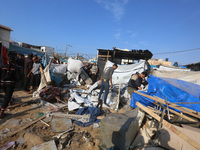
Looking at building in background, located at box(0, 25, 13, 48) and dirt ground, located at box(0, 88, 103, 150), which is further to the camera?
building in background, located at box(0, 25, 13, 48)

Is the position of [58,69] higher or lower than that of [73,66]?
lower

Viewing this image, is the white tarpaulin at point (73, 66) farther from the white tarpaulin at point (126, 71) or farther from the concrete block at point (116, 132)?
the concrete block at point (116, 132)

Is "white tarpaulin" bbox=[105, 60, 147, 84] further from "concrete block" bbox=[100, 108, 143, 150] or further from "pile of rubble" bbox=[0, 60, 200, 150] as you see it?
"concrete block" bbox=[100, 108, 143, 150]

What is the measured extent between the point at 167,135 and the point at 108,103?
2668 millimetres

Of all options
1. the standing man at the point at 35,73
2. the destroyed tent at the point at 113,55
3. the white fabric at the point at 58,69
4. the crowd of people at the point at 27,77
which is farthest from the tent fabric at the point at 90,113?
the destroyed tent at the point at 113,55

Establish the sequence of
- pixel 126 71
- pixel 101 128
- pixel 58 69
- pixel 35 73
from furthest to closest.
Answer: pixel 126 71 < pixel 58 69 < pixel 35 73 < pixel 101 128

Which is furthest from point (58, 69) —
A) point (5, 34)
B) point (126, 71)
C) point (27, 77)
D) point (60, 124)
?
point (5, 34)

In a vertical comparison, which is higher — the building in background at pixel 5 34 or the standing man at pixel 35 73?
the building in background at pixel 5 34

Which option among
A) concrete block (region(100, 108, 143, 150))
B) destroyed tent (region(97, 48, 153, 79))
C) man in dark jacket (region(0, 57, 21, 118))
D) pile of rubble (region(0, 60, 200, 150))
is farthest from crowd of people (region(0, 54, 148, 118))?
destroyed tent (region(97, 48, 153, 79))

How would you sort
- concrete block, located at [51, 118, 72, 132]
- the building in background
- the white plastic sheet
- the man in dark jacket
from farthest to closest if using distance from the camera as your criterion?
the building in background < the white plastic sheet < the man in dark jacket < concrete block, located at [51, 118, 72, 132]

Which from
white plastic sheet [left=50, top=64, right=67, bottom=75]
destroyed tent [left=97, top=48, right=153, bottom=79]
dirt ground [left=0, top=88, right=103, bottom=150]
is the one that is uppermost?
destroyed tent [left=97, top=48, right=153, bottom=79]

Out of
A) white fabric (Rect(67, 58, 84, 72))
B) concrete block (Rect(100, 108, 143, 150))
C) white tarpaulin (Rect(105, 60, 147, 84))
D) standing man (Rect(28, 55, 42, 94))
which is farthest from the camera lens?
white fabric (Rect(67, 58, 84, 72))

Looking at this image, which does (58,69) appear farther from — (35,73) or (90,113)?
(90,113)

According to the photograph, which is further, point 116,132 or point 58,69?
point 58,69
